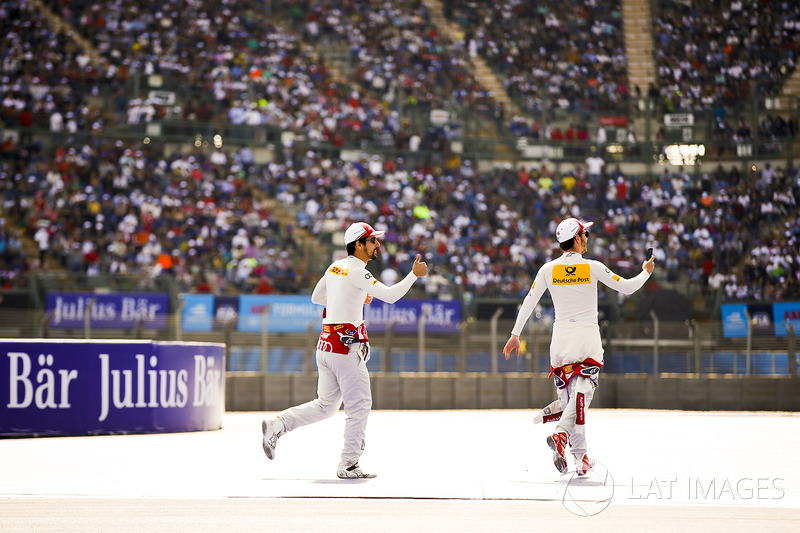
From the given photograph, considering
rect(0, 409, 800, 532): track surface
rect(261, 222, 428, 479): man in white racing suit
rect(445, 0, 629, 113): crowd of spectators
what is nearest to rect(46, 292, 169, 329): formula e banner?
rect(0, 409, 800, 532): track surface

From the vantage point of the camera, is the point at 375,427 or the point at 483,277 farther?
the point at 483,277

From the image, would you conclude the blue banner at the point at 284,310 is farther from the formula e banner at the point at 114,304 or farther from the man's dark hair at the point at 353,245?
the man's dark hair at the point at 353,245

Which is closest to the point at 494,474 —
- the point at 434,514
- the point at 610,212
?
the point at 434,514

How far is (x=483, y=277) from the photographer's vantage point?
2873 cm

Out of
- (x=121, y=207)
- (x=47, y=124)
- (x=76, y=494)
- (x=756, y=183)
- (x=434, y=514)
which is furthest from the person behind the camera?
(x=756, y=183)

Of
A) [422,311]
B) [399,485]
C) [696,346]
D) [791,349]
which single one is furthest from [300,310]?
[399,485]

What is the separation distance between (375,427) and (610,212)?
1874 cm

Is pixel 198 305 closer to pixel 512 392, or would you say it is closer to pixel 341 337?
pixel 512 392

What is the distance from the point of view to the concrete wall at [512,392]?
20.1 meters

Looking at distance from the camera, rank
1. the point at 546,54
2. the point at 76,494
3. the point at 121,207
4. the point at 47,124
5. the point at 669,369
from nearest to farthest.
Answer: the point at 76,494 < the point at 669,369 < the point at 121,207 < the point at 47,124 < the point at 546,54

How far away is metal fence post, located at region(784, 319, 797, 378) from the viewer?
67.9 ft

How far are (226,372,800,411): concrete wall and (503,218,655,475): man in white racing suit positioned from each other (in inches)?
470

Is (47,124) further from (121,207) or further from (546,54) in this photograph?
(546,54)

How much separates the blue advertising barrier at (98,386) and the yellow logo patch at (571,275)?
5.88 meters
